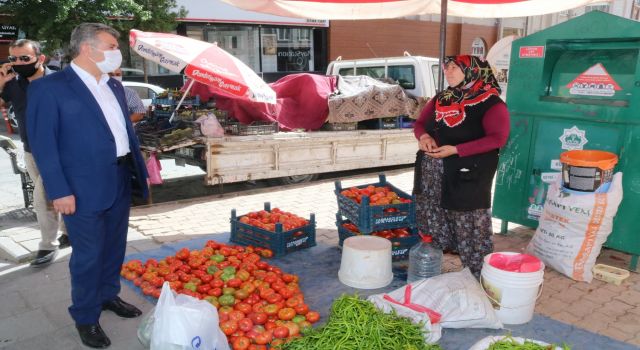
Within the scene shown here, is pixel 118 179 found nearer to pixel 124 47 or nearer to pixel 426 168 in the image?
pixel 426 168

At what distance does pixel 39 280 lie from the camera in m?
4.23

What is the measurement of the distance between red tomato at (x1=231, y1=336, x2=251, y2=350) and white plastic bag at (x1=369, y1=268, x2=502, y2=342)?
Result: 0.86 metres

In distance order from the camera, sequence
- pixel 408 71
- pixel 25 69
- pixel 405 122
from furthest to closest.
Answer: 1. pixel 408 71
2. pixel 405 122
3. pixel 25 69

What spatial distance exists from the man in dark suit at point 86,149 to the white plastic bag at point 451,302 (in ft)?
6.05

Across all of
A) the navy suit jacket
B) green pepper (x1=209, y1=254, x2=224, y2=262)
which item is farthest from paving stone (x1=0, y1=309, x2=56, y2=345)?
green pepper (x1=209, y1=254, x2=224, y2=262)

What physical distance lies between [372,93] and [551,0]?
3.35 metres

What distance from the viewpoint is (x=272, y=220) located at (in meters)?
4.92

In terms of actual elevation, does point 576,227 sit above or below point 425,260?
above

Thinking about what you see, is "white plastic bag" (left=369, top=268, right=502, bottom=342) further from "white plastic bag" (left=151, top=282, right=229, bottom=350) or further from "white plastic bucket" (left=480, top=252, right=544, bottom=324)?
"white plastic bag" (left=151, top=282, right=229, bottom=350)

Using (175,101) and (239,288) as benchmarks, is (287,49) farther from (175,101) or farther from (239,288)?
(239,288)

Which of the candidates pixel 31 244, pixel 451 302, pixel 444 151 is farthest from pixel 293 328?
pixel 31 244

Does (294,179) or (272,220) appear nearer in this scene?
(272,220)

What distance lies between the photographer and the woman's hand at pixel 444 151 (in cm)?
377

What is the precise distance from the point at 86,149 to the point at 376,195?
8.39ft
